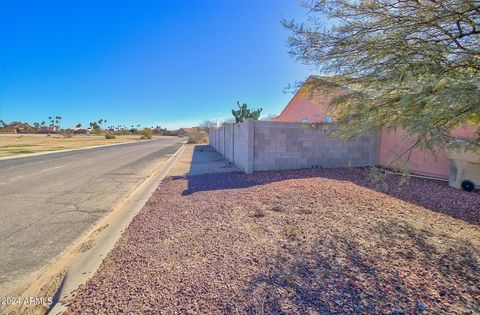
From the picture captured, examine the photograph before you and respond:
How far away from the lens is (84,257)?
122 inches

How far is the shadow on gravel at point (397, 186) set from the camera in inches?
188

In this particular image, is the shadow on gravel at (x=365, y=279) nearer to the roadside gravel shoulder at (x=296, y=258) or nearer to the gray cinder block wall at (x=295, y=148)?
the roadside gravel shoulder at (x=296, y=258)

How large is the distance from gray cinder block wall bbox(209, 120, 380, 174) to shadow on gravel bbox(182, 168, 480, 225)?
49cm

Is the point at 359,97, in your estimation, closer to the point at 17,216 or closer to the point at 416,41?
the point at 416,41

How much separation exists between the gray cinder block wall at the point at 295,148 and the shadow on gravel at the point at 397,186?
0.49m

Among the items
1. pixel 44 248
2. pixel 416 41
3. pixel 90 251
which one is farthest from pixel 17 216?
pixel 416 41

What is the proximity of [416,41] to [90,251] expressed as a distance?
563 cm

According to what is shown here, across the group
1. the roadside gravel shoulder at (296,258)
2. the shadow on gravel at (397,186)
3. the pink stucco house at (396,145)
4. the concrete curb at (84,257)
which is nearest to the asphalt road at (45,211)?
the concrete curb at (84,257)

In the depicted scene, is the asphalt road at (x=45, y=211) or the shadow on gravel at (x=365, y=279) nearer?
the shadow on gravel at (x=365, y=279)

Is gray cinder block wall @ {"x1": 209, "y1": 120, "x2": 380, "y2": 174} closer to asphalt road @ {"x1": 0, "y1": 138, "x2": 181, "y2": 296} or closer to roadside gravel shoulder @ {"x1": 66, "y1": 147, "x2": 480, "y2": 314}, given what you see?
roadside gravel shoulder @ {"x1": 66, "y1": 147, "x2": 480, "y2": 314}

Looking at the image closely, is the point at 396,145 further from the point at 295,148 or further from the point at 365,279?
the point at 365,279

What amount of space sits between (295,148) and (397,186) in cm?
348

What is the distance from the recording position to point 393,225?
3.71m

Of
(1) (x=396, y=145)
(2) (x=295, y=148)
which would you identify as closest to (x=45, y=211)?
(2) (x=295, y=148)
